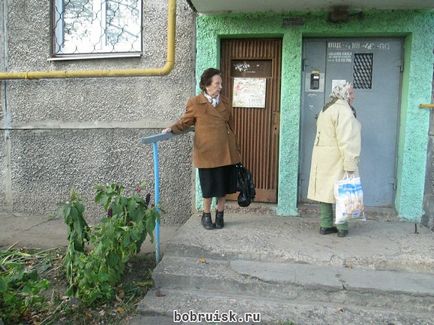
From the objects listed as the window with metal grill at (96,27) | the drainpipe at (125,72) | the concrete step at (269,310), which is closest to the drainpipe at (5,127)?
the drainpipe at (125,72)

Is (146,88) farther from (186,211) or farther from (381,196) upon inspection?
(381,196)

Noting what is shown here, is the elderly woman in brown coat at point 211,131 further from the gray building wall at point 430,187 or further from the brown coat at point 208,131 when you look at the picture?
the gray building wall at point 430,187

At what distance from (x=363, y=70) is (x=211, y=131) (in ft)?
6.29

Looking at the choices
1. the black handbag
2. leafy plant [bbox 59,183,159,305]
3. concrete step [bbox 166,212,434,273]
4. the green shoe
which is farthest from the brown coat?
the green shoe

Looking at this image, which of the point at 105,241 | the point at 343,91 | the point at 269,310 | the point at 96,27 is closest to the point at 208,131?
the point at 343,91

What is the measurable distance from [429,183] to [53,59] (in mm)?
4478

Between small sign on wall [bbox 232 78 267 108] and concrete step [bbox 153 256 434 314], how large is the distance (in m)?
1.90

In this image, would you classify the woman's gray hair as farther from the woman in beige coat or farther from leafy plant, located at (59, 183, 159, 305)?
leafy plant, located at (59, 183, 159, 305)

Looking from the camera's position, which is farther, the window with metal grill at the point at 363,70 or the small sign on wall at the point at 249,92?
the small sign on wall at the point at 249,92

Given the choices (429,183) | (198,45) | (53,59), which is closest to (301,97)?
(198,45)

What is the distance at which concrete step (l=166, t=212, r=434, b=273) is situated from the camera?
328 cm

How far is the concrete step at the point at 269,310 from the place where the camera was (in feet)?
9.21

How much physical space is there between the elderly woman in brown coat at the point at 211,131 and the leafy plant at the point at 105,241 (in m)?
0.76

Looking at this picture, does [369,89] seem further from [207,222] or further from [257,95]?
[207,222]
